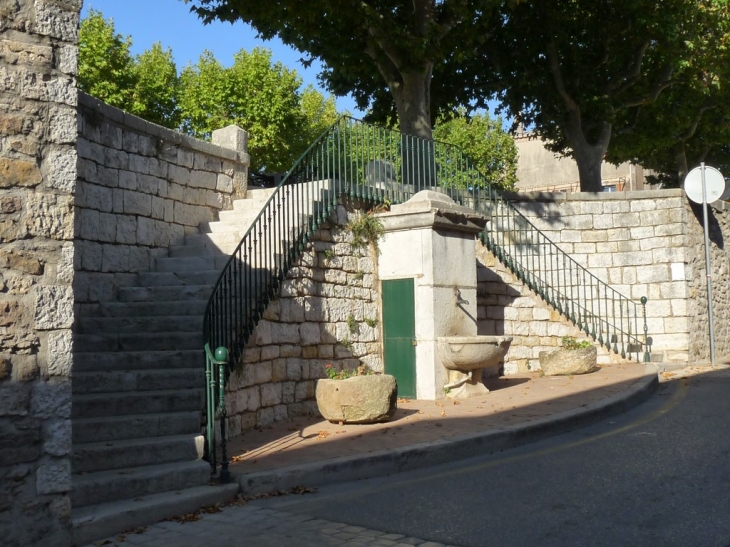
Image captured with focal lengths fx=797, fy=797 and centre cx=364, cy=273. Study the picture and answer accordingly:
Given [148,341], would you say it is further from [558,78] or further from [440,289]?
[558,78]

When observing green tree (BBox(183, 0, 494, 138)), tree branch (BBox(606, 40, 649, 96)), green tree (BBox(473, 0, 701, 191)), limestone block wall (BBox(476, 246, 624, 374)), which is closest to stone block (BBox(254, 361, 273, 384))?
limestone block wall (BBox(476, 246, 624, 374))

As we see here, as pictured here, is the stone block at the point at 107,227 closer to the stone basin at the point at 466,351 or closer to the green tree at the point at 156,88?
the stone basin at the point at 466,351

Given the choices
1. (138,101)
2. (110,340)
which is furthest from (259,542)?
(138,101)

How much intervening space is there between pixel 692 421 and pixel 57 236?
6.69m

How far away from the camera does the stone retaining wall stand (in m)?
14.8

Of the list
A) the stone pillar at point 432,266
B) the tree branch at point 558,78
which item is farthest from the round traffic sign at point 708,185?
the stone pillar at point 432,266

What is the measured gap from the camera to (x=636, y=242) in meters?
15.2

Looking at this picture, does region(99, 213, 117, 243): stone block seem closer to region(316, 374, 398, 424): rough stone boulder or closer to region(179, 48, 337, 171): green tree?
region(316, 374, 398, 424): rough stone boulder

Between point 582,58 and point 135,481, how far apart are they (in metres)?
15.8

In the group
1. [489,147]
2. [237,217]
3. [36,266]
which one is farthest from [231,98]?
[36,266]

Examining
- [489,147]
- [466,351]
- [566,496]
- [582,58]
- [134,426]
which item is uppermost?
[489,147]

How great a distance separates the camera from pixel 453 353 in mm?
9820

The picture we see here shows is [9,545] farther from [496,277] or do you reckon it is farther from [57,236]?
[496,277]

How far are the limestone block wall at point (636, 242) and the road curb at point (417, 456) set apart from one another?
6567 mm
